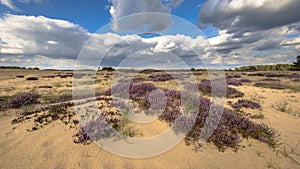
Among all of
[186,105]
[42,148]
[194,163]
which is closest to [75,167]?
[42,148]

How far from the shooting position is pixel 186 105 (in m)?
5.90

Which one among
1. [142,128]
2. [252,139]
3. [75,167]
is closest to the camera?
[75,167]

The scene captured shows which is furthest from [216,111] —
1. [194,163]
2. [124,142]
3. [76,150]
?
[76,150]

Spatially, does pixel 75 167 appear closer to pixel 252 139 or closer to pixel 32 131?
pixel 32 131

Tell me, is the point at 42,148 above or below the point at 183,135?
below

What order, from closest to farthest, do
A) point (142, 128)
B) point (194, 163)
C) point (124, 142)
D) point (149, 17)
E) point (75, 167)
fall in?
point (75, 167) < point (194, 163) < point (124, 142) < point (142, 128) < point (149, 17)

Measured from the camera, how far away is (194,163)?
11.3 feet

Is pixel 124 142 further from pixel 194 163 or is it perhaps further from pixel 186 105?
pixel 186 105

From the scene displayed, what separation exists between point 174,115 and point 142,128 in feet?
3.80

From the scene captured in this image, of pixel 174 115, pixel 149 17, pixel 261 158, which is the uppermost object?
pixel 149 17

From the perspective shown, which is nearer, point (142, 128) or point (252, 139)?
point (252, 139)

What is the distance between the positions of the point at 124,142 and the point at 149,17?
6.24m

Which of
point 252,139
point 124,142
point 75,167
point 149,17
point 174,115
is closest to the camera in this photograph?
point 75,167

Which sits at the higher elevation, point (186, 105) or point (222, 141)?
point (186, 105)
